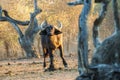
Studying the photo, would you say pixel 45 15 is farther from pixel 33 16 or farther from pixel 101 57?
pixel 101 57

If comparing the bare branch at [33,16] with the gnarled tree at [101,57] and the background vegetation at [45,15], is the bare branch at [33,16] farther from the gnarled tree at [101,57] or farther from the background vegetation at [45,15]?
the gnarled tree at [101,57]

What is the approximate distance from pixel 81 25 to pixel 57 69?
9.92 meters

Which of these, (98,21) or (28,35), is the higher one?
(98,21)

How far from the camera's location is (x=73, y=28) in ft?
207

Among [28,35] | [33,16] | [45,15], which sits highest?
[33,16]

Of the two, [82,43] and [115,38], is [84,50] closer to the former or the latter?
[82,43]

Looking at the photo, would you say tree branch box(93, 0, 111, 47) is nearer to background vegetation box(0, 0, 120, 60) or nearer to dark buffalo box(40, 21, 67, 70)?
dark buffalo box(40, 21, 67, 70)

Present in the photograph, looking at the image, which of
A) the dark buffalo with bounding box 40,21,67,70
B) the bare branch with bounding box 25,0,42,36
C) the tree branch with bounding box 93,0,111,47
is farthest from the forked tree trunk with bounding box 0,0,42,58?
the tree branch with bounding box 93,0,111,47

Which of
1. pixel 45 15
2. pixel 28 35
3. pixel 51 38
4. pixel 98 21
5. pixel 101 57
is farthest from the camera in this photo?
pixel 45 15

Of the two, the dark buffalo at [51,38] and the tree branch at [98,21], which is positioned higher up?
the tree branch at [98,21]

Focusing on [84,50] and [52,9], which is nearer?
[84,50]

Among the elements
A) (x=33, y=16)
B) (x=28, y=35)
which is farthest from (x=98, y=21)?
(x=28, y=35)

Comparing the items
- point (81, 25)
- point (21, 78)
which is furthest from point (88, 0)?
point (21, 78)

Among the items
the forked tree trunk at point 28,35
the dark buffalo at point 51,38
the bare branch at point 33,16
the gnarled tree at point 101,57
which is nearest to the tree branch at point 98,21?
Result: the gnarled tree at point 101,57
